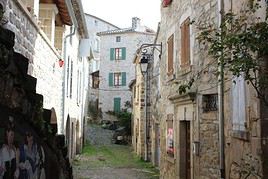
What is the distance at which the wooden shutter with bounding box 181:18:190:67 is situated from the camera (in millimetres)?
8840

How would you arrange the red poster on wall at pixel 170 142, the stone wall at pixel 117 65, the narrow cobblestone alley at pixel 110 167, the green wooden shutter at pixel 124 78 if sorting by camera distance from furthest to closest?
the green wooden shutter at pixel 124 78 → the stone wall at pixel 117 65 → the narrow cobblestone alley at pixel 110 167 → the red poster on wall at pixel 170 142

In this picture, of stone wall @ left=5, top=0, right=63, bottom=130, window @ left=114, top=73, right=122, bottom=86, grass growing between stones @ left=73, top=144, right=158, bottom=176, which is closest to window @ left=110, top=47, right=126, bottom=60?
window @ left=114, top=73, right=122, bottom=86

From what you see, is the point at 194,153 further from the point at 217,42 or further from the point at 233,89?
the point at 217,42

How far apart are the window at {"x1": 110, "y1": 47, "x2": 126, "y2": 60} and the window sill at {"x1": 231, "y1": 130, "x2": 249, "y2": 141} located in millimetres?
34682

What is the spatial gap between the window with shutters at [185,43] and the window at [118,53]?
30.9 metres

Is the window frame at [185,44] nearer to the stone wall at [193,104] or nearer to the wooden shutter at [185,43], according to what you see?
the wooden shutter at [185,43]

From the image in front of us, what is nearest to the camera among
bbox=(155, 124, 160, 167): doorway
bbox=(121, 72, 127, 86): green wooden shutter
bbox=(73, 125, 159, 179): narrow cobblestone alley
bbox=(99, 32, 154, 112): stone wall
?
bbox=(73, 125, 159, 179): narrow cobblestone alley

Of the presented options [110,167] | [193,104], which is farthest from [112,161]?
[193,104]

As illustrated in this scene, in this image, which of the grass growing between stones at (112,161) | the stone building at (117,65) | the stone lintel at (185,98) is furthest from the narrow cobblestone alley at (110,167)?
the stone building at (117,65)

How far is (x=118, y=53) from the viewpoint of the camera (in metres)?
40.5

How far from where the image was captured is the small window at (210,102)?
23.5ft

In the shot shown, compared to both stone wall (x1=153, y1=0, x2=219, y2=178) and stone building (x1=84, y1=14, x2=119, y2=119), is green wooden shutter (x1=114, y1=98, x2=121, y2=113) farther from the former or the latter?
stone wall (x1=153, y1=0, x2=219, y2=178)

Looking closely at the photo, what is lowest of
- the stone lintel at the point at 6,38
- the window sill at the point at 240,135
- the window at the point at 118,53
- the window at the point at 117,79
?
the window sill at the point at 240,135

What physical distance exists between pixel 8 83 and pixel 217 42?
7.41ft
